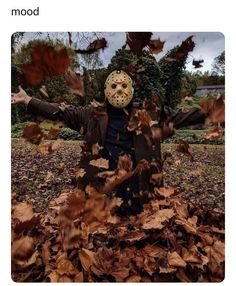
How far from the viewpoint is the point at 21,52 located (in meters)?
3.22

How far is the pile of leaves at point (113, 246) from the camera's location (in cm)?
271

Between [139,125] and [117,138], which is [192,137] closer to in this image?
[139,125]

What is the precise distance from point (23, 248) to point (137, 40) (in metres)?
1.37

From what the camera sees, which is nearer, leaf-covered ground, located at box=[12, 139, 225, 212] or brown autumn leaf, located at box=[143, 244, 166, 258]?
brown autumn leaf, located at box=[143, 244, 166, 258]

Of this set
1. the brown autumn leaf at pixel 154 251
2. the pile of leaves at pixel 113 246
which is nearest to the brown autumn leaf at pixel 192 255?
the pile of leaves at pixel 113 246

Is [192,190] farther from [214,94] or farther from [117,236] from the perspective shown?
[117,236]

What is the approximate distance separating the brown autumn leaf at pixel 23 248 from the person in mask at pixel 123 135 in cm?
52

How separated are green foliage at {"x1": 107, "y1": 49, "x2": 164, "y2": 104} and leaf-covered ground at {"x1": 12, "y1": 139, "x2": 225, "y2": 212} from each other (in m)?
0.37

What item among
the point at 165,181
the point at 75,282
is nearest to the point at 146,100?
the point at 165,181

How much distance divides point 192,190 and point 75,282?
1.10 meters

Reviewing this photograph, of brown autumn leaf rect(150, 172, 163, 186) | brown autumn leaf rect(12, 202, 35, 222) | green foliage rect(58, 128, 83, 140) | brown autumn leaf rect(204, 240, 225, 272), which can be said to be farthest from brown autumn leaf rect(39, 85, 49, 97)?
brown autumn leaf rect(204, 240, 225, 272)

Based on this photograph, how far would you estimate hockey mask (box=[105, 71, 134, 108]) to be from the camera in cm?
316

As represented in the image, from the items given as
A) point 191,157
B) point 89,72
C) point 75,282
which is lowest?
point 75,282

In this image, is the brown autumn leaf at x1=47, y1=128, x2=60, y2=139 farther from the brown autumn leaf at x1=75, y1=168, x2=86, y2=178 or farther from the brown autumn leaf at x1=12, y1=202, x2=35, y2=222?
the brown autumn leaf at x1=12, y1=202, x2=35, y2=222
